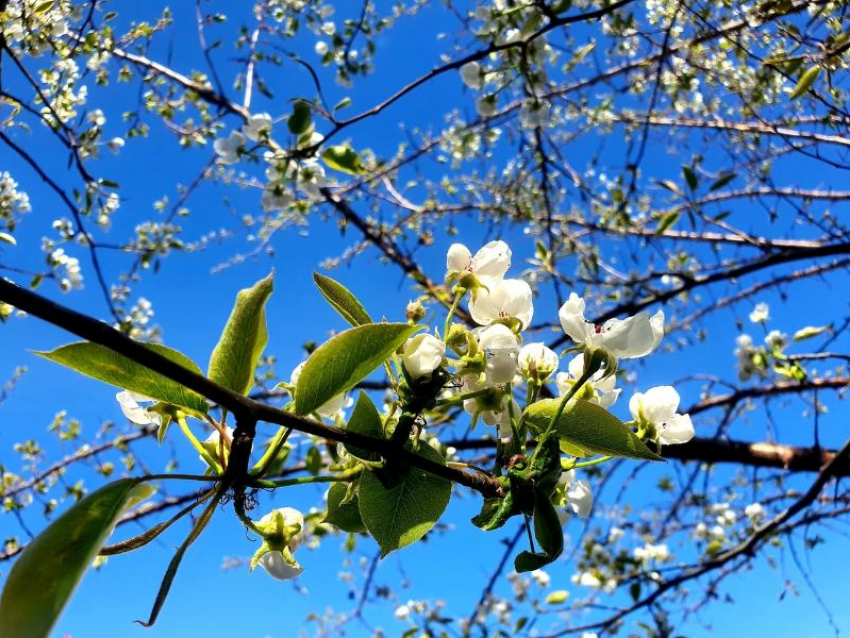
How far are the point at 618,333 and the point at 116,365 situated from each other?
0.35 meters

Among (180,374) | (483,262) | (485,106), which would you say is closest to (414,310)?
(483,262)

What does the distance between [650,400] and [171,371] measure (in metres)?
0.43

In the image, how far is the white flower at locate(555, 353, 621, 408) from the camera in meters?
0.51

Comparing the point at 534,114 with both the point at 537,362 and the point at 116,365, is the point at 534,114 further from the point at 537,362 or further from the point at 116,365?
the point at 116,365

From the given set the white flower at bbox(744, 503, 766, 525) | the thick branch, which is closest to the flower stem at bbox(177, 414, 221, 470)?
the thick branch

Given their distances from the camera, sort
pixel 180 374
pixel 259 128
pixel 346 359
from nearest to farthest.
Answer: pixel 180 374 → pixel 346 359 → pixel 259 128

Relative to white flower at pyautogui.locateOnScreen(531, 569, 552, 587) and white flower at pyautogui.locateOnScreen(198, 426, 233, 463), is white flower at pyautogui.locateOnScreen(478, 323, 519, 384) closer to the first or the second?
white flower at pyautogui.locateOnScreen(198, 426, 233, 463)

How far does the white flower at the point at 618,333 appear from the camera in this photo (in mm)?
473

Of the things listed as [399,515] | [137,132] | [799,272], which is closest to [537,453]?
[399,515]

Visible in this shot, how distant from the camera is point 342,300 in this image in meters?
0.46

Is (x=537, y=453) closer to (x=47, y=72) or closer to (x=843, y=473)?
(x=843, y=473)

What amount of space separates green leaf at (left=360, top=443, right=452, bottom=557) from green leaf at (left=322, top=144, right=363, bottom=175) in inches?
40.1

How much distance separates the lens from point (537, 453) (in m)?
0.40

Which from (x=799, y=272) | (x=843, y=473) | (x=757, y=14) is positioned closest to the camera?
(x=757, y=14)
